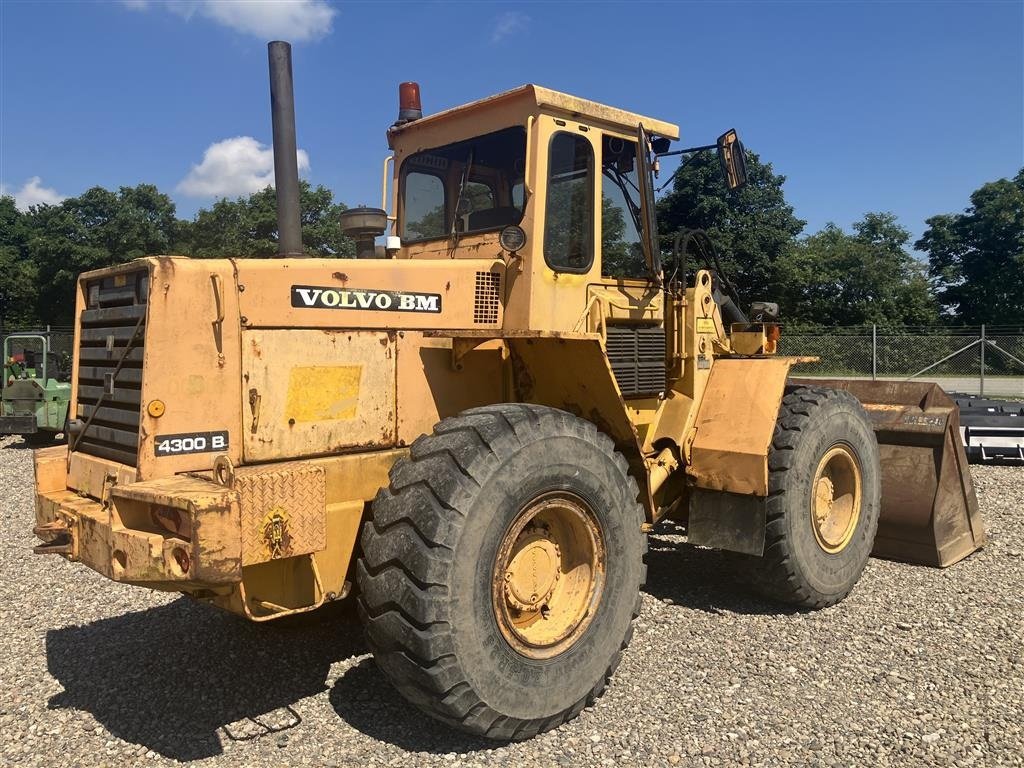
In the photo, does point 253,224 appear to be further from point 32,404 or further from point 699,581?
point 699,581

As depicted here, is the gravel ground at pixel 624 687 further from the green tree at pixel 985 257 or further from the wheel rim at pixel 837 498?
the green tree at pixel 985 257

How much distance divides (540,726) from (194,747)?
1587mm

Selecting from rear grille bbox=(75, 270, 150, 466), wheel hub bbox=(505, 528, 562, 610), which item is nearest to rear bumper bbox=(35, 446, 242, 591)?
rear grille bbox=(75, 270, 150, 466)

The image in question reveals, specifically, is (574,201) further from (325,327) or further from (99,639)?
(99,639)

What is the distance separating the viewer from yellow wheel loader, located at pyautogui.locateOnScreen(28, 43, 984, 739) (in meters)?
3.30

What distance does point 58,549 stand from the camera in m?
3.60

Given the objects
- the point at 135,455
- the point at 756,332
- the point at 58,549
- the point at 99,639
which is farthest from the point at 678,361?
the point at 99,639

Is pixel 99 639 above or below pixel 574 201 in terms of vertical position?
below

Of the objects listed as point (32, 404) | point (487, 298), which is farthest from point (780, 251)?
point (487, 298)

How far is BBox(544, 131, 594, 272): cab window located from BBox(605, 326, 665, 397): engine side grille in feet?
1.66

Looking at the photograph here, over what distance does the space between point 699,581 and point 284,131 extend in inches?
167

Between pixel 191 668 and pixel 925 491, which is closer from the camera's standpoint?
pixel 191 668

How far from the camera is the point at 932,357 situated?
20.9 m

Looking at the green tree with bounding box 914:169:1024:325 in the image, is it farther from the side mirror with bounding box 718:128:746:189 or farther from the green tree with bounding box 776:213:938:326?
the side mirror with bounding box 718:128:746:189
